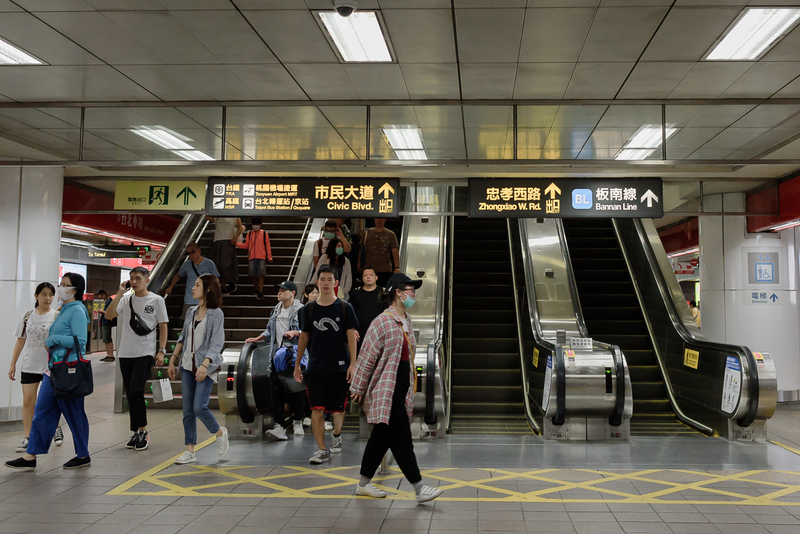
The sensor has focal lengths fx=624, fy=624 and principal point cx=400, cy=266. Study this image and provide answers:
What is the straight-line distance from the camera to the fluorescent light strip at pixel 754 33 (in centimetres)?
442

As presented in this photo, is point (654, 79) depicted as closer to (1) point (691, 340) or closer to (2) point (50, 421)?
(1) point (691, 340)

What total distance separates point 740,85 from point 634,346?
186 inches

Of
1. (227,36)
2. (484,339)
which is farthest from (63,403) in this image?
(484,339)

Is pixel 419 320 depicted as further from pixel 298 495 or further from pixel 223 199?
pixel 298 495

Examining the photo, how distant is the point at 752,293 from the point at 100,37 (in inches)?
376

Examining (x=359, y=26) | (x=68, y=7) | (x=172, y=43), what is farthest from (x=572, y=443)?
(x=68, y=7)

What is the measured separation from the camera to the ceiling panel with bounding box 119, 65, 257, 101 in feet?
18.6

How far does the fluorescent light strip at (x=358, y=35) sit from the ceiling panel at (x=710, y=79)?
2751mm

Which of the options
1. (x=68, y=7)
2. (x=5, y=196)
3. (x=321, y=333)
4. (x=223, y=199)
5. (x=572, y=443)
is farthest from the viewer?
(x=5, y=196)

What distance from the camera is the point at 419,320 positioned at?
9.22m

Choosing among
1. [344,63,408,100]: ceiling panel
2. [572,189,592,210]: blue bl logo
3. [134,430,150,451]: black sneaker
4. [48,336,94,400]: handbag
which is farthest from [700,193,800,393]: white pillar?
[48,336,94,400]: handbag

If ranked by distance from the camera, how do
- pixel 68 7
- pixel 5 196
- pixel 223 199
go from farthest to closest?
pixel 5 196 < pixel 223 199 < pixel 68 7

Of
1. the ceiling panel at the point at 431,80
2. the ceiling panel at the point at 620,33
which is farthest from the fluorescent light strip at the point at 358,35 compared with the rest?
the ceiling panel at the point at 620,33

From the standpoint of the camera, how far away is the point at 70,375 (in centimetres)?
535
